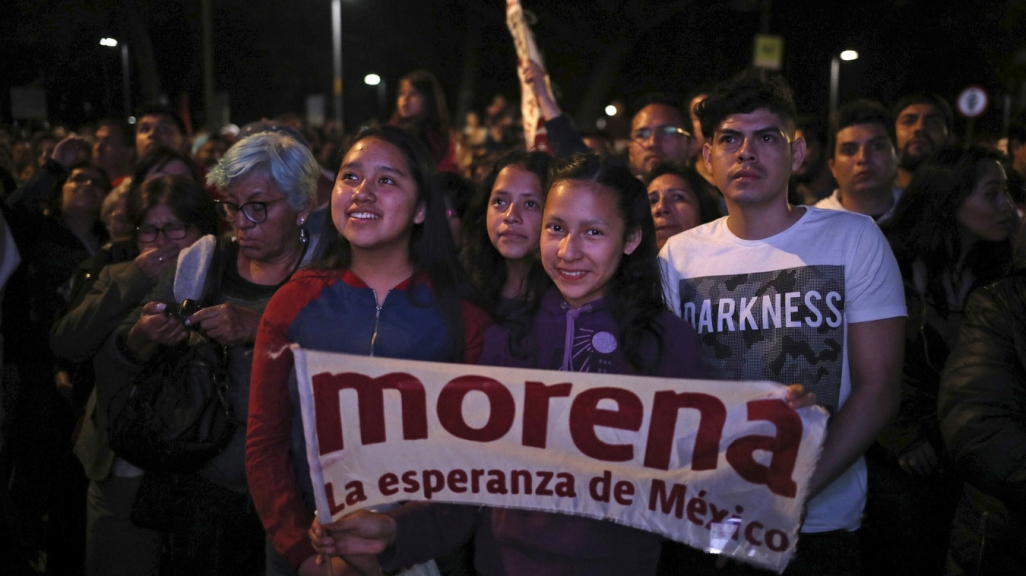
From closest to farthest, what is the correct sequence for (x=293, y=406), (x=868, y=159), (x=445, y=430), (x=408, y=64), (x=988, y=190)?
(x=445, y=430), (x=293, y=406), (x=988, y=190), (x=868, y=159), (x=408, y=64)

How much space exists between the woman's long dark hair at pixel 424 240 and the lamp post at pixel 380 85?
3772 centimetres

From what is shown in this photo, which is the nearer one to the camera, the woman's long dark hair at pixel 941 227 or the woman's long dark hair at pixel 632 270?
the woman's long dark hair at pixel 632 270

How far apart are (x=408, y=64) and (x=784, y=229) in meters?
35.6

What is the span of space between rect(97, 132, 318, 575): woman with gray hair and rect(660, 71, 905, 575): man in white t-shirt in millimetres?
1485

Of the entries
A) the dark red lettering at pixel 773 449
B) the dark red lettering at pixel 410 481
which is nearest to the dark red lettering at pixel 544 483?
the dark red lettering at pixel 410 481

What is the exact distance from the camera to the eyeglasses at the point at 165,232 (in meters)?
3.71

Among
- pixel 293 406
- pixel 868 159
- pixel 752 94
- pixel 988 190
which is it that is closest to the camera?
pixel 293 406

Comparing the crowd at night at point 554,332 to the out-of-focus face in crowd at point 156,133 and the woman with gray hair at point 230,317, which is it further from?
the out-of-focus face in crowd at point 156,133

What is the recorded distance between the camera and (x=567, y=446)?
2.41 metres

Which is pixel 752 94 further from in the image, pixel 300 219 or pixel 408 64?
pixel 408 64

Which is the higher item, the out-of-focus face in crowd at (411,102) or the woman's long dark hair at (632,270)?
the out-of-focus face in crowd at (411,102)

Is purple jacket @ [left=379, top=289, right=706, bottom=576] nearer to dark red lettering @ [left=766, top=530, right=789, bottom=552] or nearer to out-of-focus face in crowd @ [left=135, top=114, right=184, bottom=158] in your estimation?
dark red lettering @ [left=766, top=530, right=789, bottom=552]

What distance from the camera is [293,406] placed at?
2709 mm

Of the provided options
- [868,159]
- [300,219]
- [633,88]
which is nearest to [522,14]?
[868,159]
